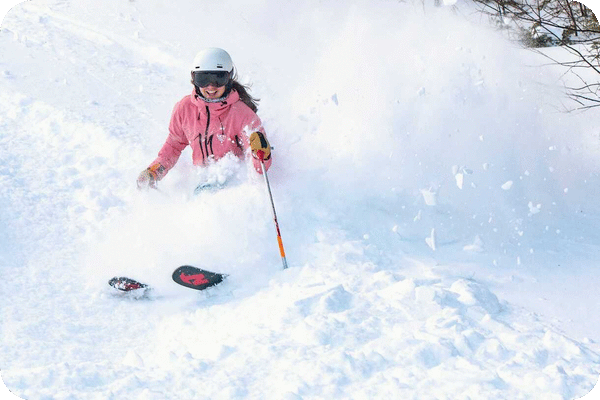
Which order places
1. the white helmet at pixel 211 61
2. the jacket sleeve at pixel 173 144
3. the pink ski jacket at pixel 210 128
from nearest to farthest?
the white helmet at pixel 211 61, the pink ski jacket at pixel 210 128, the jacket sleeve at pixel 173 144

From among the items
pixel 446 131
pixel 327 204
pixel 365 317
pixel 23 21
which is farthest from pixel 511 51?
pixel 23 21

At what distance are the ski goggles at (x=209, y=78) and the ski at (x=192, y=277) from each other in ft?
5.93

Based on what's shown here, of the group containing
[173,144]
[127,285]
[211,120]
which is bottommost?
[127,285]

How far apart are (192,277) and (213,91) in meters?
1.88

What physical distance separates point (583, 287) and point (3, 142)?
6.19 meters

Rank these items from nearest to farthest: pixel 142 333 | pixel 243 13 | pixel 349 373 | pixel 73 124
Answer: pixel 349 373
pixel 142 333
pixel 73 124
pixel 243 13

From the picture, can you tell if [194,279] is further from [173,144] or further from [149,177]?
[173,144]

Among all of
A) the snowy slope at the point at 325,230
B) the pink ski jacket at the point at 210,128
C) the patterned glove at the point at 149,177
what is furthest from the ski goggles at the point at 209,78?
the patterned glove at the point at 149,177

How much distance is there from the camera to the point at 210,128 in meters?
5.89

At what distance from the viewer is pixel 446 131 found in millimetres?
6949

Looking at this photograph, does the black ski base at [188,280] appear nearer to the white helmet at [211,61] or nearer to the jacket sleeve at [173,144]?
the jacket sleeve at [173,144]

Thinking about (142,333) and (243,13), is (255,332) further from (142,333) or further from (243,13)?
(243,13)

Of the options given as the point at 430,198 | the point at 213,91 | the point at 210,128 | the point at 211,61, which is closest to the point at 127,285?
the point at 210,128

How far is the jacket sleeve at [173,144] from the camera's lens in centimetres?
604
